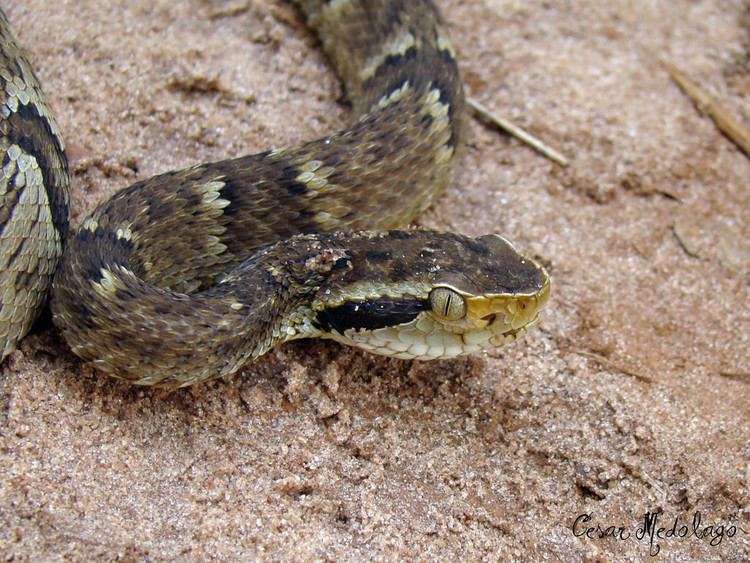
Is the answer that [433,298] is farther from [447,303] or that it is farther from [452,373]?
[452,373]

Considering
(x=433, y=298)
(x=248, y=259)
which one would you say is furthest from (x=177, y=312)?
(x=433, y=298)

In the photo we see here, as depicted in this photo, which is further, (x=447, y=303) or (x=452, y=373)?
(x=452, y=373)

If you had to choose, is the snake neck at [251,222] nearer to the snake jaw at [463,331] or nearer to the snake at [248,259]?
the snake at [248,259]

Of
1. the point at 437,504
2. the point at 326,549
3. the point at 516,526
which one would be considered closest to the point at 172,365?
the point at 326,549

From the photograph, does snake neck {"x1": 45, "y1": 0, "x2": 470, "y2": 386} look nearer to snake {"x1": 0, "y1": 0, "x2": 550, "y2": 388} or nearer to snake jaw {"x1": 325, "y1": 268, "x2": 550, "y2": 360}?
snake {"x1": 0, "y1": 0, "x2": 550, "y2": 388}

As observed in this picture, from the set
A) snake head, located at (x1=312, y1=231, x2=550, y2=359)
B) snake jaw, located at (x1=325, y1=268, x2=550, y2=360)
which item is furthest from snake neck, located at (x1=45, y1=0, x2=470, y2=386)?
snake jaw, located at (x1=325, y1=268, x2=550, y2=360)
